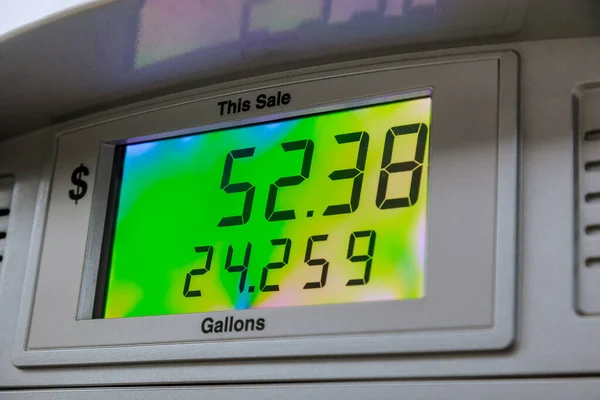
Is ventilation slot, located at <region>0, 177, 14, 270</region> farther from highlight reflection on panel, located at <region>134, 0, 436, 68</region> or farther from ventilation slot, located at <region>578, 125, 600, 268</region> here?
ventilation slot, located at <region>578, 125, 600, 268</region>

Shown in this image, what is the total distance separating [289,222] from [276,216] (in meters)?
0.02

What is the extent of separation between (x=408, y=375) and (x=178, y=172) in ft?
1.17

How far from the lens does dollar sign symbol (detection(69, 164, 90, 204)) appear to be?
1.01 metres

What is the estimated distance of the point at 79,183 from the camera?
3.33 feet

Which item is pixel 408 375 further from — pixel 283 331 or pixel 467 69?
pixel 467 69

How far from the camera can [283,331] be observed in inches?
32.5

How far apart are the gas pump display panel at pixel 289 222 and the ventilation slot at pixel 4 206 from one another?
0.07 meters

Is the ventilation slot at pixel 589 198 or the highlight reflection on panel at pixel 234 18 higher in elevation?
the highlight reflection on panel at pixel 234 18

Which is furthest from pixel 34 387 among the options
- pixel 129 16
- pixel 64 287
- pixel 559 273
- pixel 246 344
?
pixel 559 273

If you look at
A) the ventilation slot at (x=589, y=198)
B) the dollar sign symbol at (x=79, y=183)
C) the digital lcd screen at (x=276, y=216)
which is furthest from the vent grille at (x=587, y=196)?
the dollar sign symbol at (x=79, y=183)

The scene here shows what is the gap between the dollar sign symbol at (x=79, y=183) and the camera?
1009 millimetres

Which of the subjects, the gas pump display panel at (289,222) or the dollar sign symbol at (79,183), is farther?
the dollar sign symbol at (79,183)

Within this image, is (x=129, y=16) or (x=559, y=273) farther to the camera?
(x=129, y=16)

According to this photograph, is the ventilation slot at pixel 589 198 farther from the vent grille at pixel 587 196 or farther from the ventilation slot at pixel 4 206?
the ventilation slot at pixel 4 206
